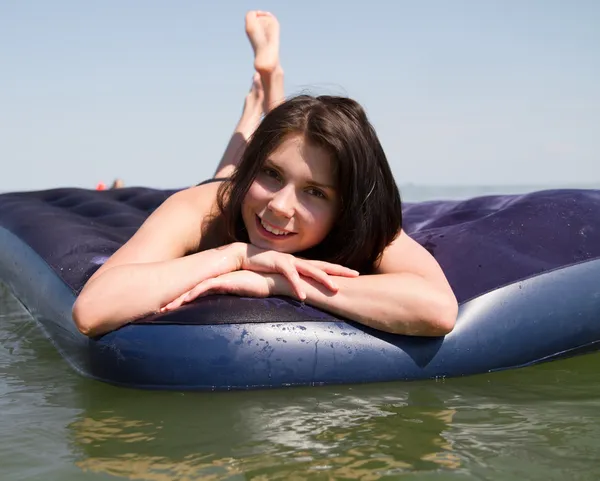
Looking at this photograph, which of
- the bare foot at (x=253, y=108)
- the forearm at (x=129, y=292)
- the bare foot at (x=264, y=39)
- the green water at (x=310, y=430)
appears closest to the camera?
the green water at (x=310, y=430)

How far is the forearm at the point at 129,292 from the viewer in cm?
246

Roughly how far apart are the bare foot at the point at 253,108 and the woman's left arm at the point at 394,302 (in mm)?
2570

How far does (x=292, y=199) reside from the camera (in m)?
2.57

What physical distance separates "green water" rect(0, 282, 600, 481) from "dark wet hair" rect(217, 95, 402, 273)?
1.54ft

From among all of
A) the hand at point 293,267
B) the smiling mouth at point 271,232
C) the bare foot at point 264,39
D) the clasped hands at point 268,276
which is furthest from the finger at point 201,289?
the bare foot at point 264,39

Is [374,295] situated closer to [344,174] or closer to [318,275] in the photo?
[318,275]

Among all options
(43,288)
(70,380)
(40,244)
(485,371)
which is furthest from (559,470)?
(40,244)

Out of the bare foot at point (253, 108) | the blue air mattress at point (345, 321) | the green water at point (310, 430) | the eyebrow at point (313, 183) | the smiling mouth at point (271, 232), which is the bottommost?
the green water at point (310, 430)

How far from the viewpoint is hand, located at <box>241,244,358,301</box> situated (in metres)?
2.56

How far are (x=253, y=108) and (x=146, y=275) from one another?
2.81 m

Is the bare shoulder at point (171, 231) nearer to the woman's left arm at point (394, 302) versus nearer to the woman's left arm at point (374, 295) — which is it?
the woman's left arm at point (374, 295)

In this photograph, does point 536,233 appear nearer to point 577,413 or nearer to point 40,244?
point 577,413

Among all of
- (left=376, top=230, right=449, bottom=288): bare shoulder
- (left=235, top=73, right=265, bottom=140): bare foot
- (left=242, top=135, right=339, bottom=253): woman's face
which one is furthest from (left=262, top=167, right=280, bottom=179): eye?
(left=235, top=73, right=265, bottom=140): bare foot

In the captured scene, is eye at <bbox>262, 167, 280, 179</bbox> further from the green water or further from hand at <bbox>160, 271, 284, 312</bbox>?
the green water
